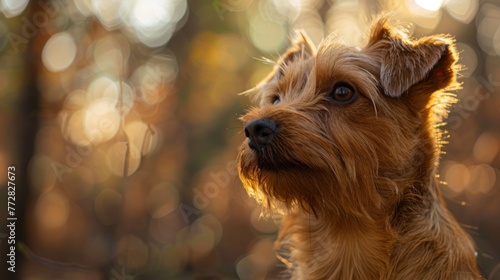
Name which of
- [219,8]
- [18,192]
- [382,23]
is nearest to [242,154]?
[382,23]

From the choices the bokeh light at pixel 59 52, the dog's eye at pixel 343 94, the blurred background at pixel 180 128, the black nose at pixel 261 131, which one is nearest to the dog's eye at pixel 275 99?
the dog's eye at pixel 343 94

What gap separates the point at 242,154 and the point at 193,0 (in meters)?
10.5

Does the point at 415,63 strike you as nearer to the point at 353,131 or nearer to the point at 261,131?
the point at 353,131

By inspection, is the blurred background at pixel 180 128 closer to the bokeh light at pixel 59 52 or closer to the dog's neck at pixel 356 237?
the bokeh light at pixel 59 52

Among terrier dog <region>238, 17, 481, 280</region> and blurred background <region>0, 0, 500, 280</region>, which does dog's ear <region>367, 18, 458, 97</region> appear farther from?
blurred background <region>0, 0, 500, 280</region>

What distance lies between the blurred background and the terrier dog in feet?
13.6

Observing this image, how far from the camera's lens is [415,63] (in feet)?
12.7

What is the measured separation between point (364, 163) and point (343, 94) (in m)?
0.53

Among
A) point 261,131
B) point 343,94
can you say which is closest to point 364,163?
point 343,94

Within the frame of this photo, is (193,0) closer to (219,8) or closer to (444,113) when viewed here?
(219,8)

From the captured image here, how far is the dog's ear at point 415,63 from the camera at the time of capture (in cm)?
382

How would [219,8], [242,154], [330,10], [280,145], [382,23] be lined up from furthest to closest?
[330,10] < [219,8] < [382,23] < [242,154] < [280,145]

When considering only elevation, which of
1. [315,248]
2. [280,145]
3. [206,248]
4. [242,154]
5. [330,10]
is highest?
[280,145]

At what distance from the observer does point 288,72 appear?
14.3ft
